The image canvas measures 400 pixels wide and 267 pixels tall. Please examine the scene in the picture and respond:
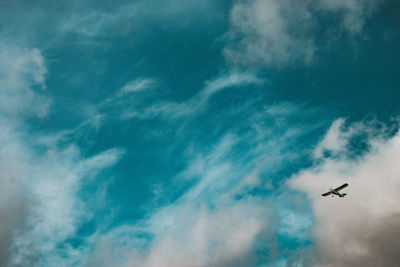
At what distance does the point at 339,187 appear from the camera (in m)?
108
